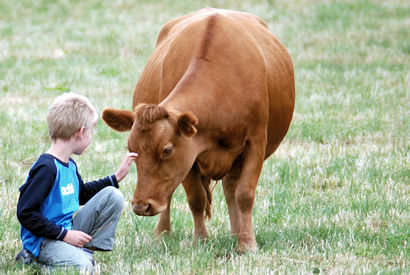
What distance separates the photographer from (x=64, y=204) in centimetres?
418

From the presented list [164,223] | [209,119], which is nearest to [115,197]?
A: [209,119]

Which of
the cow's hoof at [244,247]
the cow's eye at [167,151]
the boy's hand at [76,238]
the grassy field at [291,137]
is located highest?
the cow's eye at [167,151]

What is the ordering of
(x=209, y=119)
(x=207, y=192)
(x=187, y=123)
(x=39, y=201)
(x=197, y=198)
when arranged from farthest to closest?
1. (x=207, y=192)
2. (x=197, y=198)
3. (x=209, y=119)
4. (x=187, y=123)
5. (x=39, y=201)

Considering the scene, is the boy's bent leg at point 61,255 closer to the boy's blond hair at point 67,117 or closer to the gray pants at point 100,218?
the gray pants at point 100,218

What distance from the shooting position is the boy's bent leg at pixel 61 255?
408 centimetres

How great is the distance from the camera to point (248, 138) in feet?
16.1

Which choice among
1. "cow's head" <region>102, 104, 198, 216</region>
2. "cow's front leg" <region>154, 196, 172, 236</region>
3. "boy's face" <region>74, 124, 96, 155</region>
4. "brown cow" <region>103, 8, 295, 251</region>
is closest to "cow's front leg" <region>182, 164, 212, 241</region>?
"brown cow" <region>103, 8, 295, 251</region>

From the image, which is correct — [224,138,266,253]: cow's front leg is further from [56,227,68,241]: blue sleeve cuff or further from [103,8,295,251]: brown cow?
[56,227,68,241]: blue sleeve cuff

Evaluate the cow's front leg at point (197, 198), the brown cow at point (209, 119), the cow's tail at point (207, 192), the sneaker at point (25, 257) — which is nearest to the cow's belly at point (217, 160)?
the brown cow at point (209, 119)

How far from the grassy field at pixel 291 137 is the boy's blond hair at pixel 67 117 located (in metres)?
0.87

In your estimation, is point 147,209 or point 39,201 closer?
point 39,201

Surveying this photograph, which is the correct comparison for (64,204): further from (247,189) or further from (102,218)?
(247,189)

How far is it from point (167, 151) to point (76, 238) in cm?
77

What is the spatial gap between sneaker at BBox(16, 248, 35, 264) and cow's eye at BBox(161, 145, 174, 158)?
1.04 meters
